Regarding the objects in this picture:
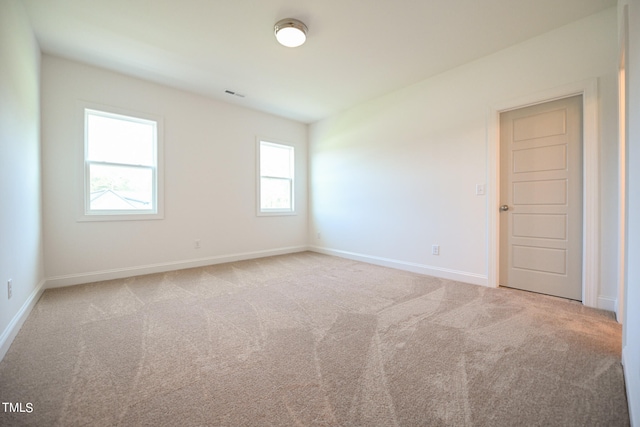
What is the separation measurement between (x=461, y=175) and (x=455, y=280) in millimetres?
1350

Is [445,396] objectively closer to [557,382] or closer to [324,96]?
[557,382]

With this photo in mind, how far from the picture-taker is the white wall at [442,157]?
2.45 m

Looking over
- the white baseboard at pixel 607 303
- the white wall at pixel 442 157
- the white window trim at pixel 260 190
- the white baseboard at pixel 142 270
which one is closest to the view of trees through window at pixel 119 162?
the white baseboard at pixel 142 270

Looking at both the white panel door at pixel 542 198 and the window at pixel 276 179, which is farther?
the window at pixel 276 179

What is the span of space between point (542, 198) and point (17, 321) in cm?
494

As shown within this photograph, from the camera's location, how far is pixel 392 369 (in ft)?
5.15

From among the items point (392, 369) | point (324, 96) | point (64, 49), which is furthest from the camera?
point (324, 96)

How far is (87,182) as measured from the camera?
338 centimetres

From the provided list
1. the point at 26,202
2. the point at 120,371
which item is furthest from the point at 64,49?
the point at 120,371

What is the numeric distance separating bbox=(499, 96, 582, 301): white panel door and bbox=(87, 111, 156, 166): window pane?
4720 mm

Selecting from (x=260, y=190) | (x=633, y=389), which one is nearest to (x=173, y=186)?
(x=260, y=190)

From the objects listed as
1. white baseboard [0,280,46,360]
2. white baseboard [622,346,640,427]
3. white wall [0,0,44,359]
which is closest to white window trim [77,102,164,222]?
white wall [0,0,44,359]

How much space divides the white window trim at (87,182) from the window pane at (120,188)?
0.23 ft

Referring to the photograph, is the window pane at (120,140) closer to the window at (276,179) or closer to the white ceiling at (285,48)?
the white ceiling at (285,48)
